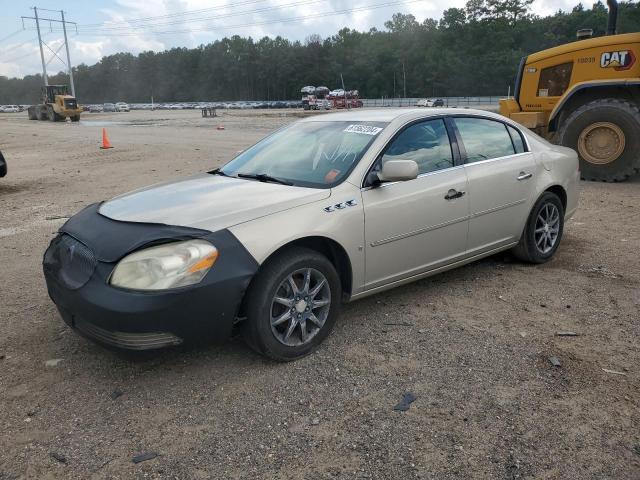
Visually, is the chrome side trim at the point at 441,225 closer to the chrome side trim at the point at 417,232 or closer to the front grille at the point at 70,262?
the chrome side trim at the point at 417,232

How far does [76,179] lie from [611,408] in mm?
11158

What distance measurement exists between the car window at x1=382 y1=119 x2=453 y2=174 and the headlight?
1.60 metres

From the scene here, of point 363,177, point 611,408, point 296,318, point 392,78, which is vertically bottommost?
point 611,408

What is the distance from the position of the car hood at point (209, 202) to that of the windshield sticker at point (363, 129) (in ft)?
2.36

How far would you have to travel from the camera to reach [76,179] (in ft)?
38.1

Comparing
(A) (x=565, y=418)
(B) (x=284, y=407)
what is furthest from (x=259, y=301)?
(A) (x=565, y=418)

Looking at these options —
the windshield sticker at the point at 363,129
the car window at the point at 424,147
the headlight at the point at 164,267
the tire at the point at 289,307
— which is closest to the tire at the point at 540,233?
the car window at the point at 424,147

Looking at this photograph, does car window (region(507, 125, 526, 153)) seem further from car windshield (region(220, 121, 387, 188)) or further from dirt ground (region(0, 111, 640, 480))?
car windshield (region(220, 121, 387, 188))

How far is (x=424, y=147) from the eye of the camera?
14.1 ft

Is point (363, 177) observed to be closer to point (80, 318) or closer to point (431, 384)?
point (431, 384)

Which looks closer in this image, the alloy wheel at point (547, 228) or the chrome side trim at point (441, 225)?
the chrome side trim at point (441, 225)

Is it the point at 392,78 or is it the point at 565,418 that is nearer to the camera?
the point at 565,418

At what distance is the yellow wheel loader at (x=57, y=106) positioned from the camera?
138ft

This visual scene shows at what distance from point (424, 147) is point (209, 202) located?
1.76m
